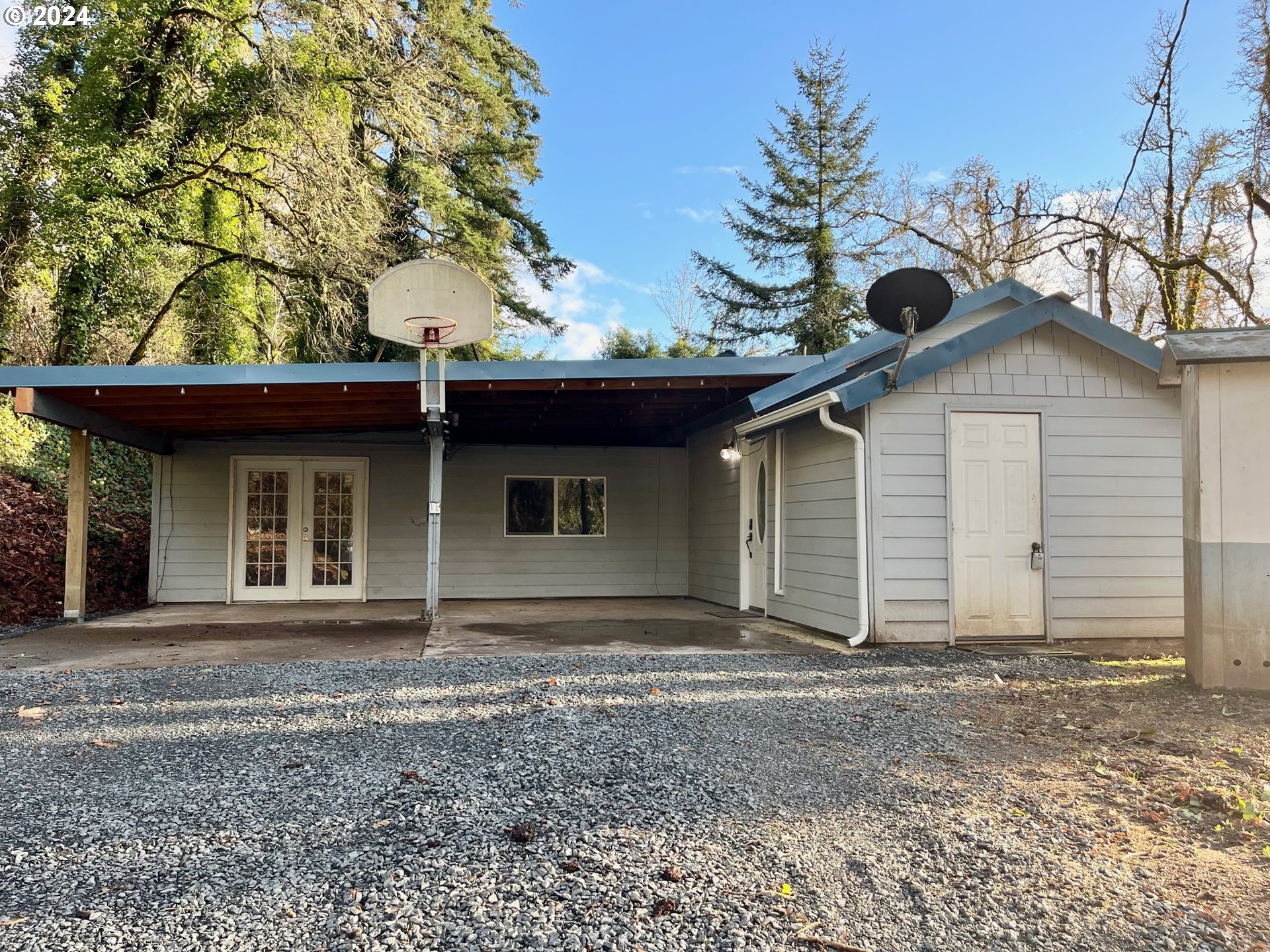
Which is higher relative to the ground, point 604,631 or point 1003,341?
point 1003,341

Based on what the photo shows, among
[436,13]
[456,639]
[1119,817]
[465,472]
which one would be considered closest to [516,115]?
[436,13]

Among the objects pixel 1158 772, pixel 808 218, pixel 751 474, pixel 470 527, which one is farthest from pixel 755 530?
pixel 808 218

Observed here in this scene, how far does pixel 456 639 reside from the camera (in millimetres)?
6332

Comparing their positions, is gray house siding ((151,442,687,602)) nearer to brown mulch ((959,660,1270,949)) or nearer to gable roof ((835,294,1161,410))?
gable roof ((835,294,1161,410))

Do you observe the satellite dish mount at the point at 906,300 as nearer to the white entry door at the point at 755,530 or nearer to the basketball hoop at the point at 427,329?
the white entry door at the point at 755,530

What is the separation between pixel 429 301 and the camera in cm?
654

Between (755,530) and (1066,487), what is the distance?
303 centimetres

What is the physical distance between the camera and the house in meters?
5.95

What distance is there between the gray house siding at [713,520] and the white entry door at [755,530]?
18 cm

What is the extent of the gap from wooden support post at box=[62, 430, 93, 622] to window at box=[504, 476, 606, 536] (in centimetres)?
451

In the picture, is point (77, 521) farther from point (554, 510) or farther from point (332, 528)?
point (554, 510)

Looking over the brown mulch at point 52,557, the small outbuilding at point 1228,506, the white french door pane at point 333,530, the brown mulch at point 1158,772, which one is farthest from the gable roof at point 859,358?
the brown mulch at point 52,557

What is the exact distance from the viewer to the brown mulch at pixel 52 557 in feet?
27.0

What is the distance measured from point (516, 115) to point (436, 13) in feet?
13.1
